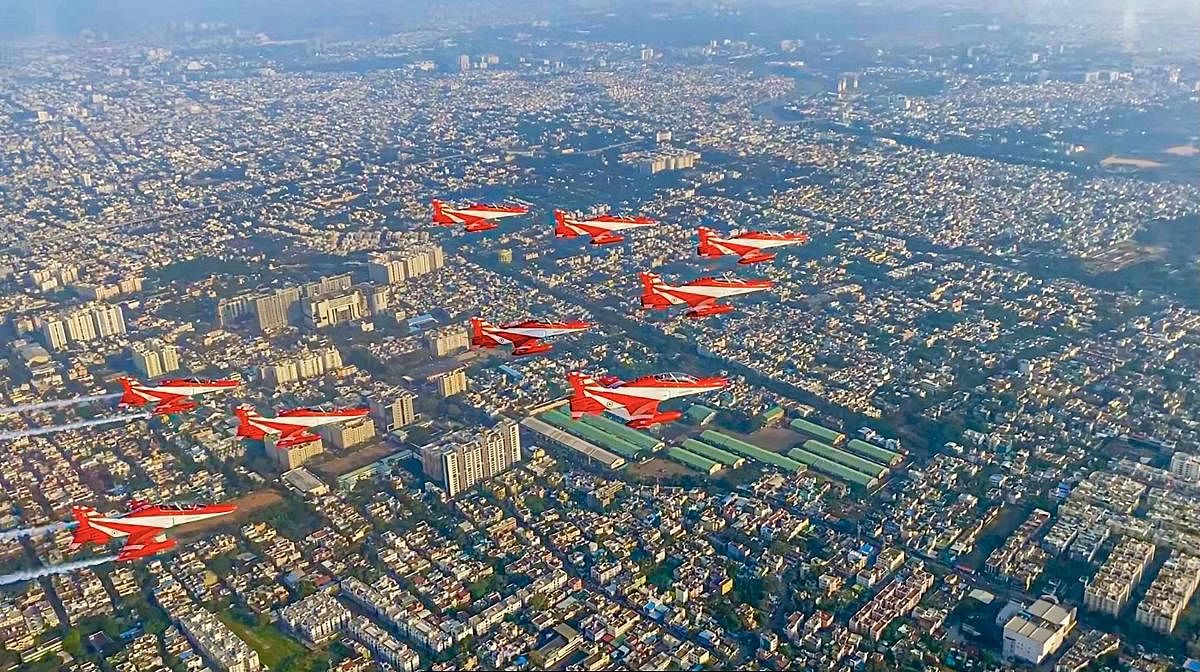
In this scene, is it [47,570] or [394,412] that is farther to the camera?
[394,412]

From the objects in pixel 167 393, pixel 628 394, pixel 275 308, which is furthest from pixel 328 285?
pixel 628 394

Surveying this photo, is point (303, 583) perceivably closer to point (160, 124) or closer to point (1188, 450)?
point (1188, 450)

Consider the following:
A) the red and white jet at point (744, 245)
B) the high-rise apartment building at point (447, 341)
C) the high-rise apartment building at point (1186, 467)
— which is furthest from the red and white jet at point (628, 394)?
the high-rise apartment building at point (447, 341)

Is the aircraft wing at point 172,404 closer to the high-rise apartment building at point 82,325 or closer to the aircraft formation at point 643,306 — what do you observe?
the aircraft formation at point 643,306

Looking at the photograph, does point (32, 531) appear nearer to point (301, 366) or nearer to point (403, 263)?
point (301, 366)

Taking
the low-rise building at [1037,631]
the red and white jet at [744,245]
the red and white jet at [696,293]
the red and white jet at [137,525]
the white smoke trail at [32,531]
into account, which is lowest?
the low-rise building at [1037,631]

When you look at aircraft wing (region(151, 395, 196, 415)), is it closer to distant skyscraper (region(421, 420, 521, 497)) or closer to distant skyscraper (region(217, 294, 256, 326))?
distant skyscraper (region(421, 420, 521, 497))
